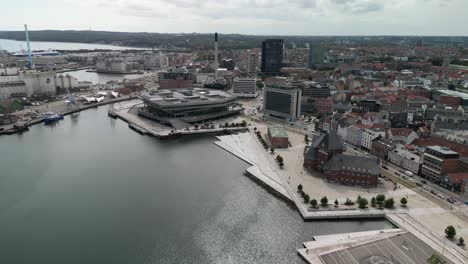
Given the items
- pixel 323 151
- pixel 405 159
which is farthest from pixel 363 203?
pixel 405 159

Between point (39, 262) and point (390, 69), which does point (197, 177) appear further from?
point (390, 69)

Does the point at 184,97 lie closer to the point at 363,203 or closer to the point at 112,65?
the point at 363,203

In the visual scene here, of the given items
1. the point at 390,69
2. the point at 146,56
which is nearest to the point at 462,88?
the point at 390,69

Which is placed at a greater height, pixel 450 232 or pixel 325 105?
pixel 325 105

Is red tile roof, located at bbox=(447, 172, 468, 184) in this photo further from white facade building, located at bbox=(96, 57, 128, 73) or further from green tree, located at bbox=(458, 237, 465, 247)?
white facade building, located at bbox=(96, 57, 128, 73)

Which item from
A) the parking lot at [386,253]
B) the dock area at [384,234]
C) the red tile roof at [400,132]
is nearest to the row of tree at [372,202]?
the dock area at [384,234]

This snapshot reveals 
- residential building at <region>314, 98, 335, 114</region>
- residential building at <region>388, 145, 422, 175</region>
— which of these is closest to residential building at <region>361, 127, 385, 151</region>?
residential building at <region>388, 145, 422, 175</region>
